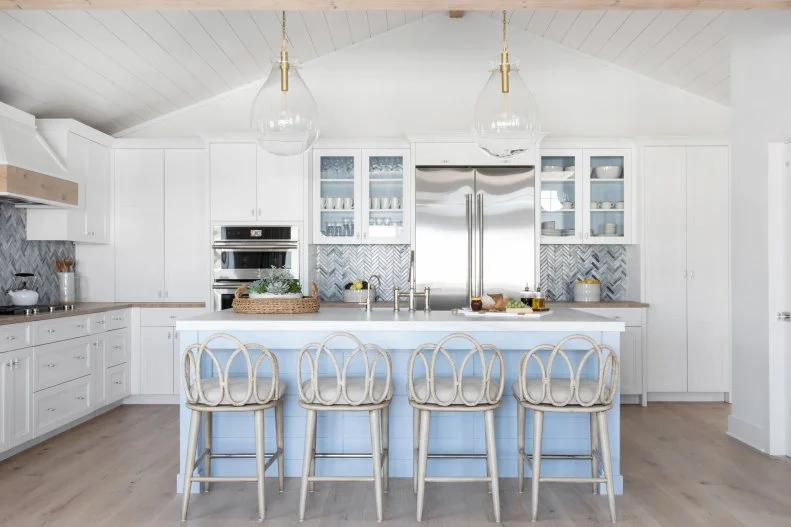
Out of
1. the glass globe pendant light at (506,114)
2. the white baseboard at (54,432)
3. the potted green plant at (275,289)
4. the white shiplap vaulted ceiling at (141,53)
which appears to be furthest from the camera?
the white shiplap vaulted ceiling at (141,53)

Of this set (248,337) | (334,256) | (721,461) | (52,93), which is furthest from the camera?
(334,256)

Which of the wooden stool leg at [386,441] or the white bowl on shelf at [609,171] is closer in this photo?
the wooden stool leg at [386,441]

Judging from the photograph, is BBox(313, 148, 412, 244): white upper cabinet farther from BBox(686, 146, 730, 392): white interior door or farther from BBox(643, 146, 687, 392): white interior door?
BBox(686, 146, 730, 392): white interior door

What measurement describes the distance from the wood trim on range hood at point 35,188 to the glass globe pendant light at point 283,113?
80.4 inches

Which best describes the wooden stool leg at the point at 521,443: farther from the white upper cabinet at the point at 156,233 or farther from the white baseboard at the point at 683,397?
the white upper cabinet at the point at 156,233

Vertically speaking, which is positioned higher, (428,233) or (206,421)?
(428,233)

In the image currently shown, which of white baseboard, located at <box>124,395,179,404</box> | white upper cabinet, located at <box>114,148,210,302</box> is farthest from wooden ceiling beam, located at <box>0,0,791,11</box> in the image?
white baseboard, located at <box>124,395,179,404</box>

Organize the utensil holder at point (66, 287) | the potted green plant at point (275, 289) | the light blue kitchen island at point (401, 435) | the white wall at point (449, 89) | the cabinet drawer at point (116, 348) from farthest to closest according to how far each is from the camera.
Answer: the white wall at point (449, 89) < the utensil holder at point (66, 287) < the cabinet drawer at point (116, 348) < the potted green plant at point (275, 289) < the light blue kitchen island at point (401, 435)

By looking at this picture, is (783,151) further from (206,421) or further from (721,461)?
(206,421)

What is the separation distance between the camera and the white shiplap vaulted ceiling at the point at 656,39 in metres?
4.77

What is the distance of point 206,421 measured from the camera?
3.36m

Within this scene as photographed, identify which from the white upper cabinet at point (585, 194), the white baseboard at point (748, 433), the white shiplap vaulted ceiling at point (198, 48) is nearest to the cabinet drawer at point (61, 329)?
the white shiplap vaulted ceiling at point (198, 48)

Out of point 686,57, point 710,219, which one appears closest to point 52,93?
point 686,57

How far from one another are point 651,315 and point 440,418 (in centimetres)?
Answer: 289
